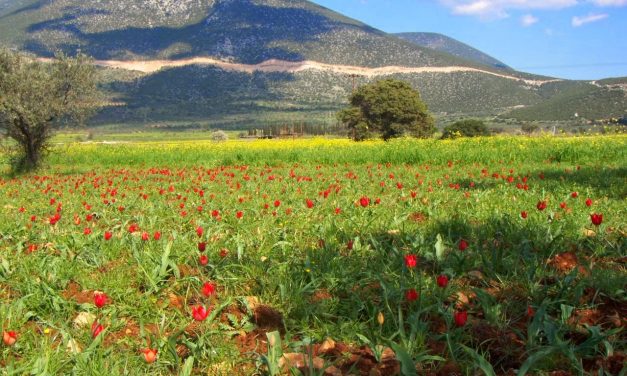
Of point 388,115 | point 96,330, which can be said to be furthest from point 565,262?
point 388,115

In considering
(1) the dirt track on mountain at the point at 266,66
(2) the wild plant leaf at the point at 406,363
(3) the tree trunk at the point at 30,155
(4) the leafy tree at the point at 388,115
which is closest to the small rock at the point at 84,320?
(2) the wild plant leaf at the point at 406,363

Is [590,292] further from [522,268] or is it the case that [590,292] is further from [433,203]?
[433,203]

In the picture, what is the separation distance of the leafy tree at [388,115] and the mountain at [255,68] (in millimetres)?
38025

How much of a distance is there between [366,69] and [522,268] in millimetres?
138365

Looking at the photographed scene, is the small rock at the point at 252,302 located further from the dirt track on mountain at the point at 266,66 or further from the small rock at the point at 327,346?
the dirt track on mountain at the point at 266,66

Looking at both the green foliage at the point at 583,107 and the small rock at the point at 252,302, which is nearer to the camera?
the small rock at the point at 252,302

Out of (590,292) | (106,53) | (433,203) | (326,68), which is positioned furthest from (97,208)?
(106,53)

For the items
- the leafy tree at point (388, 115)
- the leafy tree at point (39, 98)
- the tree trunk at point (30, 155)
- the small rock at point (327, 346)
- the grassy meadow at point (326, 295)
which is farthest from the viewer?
the leafy tree at point (388, 115)

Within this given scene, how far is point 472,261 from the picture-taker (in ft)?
11.5

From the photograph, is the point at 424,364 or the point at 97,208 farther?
the point at 97,208

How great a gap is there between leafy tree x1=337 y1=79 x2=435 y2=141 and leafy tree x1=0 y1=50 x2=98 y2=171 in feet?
122

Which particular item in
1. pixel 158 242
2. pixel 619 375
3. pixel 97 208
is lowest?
pixel 97 208

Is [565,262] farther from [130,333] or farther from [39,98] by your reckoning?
[39,98]

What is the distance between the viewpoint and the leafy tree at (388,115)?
52.5m
